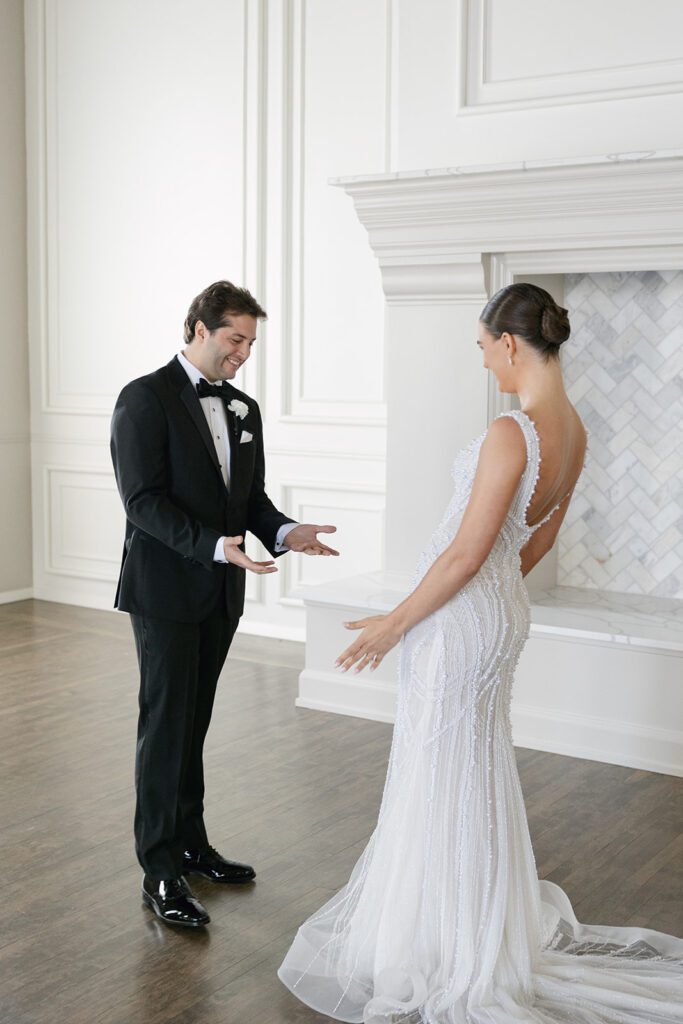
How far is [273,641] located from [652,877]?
339cm

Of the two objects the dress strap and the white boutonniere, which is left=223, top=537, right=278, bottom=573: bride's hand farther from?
the dress strap

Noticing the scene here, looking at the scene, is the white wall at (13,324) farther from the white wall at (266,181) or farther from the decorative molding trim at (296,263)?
the decorative molding trim at (296,263)

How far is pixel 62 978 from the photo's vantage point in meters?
2.78

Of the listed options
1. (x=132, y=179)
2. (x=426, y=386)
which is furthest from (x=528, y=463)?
(x=132, y=179)

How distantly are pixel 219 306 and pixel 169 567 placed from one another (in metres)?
0.68

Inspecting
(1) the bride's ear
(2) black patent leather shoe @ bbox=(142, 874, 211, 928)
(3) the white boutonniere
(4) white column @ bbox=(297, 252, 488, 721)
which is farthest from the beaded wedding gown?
(4) white column @ bbox=(297, 252, 488, 721)

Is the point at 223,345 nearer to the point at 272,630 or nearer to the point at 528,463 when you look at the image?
the point at 528,463

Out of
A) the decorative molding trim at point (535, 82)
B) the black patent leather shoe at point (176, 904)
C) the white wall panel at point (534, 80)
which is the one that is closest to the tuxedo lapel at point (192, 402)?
the black patent leather shoe at point (176, 904)

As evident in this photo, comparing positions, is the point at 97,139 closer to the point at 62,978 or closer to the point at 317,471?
the point at 317,471

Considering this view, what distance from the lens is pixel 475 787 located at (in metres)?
2.67

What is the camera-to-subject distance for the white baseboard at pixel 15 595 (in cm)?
756

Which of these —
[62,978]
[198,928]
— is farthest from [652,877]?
[62,978]

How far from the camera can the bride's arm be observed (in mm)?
2568

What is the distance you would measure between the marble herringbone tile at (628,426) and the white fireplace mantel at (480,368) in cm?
47
